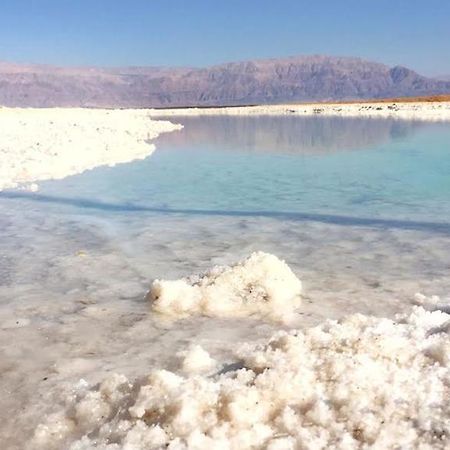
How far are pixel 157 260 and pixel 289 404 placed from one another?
3.53 meters

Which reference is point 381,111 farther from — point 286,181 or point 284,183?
point 284,183

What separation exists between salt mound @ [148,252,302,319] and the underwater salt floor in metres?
0.15

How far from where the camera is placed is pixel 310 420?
273 centimetres

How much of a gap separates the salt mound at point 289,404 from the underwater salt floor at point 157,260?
Answer: 0.36 m

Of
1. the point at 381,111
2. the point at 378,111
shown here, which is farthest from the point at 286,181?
the point at 378,111

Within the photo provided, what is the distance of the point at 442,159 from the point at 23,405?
605 inches

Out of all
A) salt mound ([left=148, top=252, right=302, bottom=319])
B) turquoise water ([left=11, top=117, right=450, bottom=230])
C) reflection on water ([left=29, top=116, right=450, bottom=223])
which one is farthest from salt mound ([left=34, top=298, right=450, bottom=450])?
reflection on water ([left=29, top=116, right=450, bottom=223])

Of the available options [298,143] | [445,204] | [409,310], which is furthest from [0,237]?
[298,143]

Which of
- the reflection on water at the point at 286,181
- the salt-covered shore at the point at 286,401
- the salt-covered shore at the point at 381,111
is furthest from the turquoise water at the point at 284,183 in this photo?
the salt-covered shore at the point at 381,111

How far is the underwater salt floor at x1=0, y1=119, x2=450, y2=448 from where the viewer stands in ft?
12.3

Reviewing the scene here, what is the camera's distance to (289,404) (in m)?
2.84

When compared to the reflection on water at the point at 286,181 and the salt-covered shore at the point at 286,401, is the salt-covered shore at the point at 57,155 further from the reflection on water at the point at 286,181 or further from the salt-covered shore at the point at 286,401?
the salt-covered shore at the point at 286,401

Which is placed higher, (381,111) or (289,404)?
(381,111)

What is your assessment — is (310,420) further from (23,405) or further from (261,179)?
(261,179)
